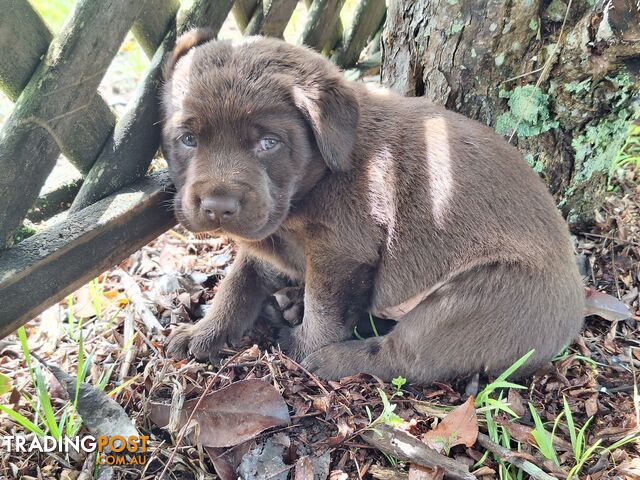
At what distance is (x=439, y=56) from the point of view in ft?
11.8

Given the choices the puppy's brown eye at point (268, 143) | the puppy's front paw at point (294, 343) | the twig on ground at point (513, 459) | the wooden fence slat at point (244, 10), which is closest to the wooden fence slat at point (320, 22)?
the wooden fence slat at point (244, 10)

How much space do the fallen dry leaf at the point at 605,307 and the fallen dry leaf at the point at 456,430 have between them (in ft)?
4.10

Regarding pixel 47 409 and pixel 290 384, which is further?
pixel 290 384

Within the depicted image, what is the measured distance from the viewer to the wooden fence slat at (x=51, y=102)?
8.46 ft

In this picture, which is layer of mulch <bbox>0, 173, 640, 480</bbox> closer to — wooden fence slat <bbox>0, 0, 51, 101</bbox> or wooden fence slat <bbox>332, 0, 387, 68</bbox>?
wooden fence slat <bbox>0, 0, 51, 101</bbox>

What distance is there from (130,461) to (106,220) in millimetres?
1202

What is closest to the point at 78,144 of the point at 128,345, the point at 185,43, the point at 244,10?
Answer: the point at 185,43

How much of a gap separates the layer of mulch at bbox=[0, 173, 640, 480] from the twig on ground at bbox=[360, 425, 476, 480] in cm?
6

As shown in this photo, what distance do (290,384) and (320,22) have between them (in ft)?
8.85

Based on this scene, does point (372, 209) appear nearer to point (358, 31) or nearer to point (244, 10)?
point (244, 10)

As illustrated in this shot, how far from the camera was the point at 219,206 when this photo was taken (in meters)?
2.71

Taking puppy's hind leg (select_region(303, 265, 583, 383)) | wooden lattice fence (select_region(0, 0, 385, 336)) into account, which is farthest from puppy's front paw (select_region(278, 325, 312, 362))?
wooden lattice fence (select_region(0, 0, 385, 336))

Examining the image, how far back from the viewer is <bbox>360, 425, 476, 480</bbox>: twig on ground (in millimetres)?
2475

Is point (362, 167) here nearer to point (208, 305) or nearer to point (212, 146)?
point (212, 146)
